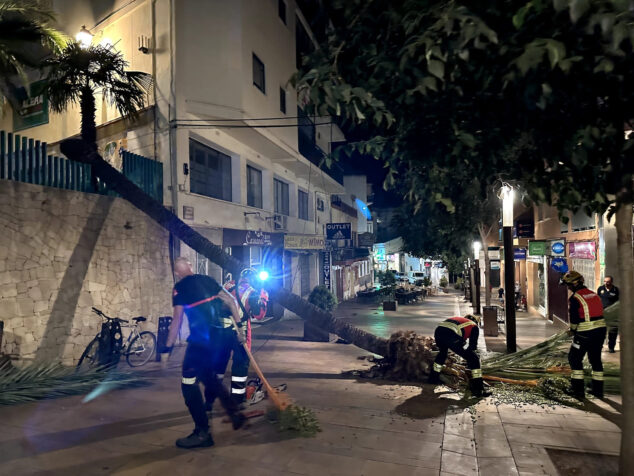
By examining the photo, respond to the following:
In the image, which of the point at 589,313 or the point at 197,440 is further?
the point at 589,313

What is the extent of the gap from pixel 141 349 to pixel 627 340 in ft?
26.4

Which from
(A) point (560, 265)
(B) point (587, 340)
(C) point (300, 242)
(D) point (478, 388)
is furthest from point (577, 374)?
(C) point (300, 242)

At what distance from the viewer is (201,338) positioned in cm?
460

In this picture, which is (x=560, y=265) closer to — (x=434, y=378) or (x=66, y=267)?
(x=434, y=378)

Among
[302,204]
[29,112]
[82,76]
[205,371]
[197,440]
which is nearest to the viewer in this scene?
[197,440]

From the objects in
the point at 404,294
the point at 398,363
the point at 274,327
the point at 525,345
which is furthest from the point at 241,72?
the point at 404,294

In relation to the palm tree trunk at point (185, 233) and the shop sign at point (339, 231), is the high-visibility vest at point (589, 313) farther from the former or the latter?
the shop sign at point (339, 231)

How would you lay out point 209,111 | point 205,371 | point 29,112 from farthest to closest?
point 29,112 → point 209,111 → point 205,371

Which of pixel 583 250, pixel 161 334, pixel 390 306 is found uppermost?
pixel 583 250

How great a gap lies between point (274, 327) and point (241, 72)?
8.37 meters

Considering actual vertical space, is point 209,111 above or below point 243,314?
above

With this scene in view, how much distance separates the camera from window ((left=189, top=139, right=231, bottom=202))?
1200 centimetres

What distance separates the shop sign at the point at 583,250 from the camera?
1151 cm

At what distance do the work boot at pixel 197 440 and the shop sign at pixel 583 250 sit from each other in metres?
11.4
